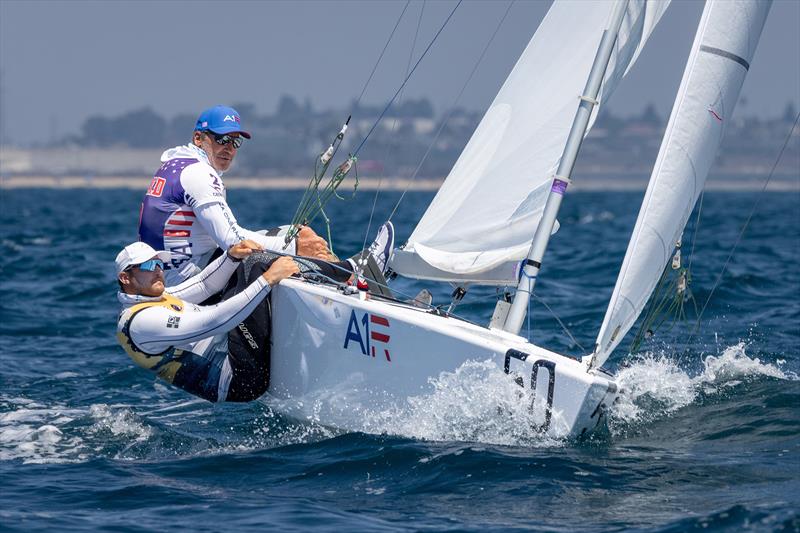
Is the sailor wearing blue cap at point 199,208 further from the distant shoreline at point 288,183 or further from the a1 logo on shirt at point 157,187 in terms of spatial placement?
the distant shoreline at point 288,183

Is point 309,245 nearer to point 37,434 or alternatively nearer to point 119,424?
point 119,424

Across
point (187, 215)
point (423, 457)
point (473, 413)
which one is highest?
point (187, 215)

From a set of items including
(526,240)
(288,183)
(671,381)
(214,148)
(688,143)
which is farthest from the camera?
(288,183)

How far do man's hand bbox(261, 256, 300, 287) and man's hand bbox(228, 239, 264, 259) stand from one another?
133mm

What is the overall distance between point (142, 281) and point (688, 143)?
7.61ft

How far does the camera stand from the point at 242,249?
204 inches

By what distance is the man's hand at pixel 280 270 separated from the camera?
16.5 ft

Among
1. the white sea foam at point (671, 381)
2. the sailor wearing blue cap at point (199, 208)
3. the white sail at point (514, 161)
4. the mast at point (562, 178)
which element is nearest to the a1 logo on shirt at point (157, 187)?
the sailor wearing blue cap at point (199, 208)

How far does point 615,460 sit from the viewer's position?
181 inches

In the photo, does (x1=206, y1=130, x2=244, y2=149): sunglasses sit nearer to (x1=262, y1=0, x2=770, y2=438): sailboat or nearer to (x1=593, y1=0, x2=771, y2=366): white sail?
(x1=262, y1=0, x2=770, y2=438): sailboat

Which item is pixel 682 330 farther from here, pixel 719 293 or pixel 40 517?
pixel 40 517

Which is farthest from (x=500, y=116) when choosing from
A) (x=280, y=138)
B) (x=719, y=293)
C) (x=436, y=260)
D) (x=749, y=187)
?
(x=280, y=138)

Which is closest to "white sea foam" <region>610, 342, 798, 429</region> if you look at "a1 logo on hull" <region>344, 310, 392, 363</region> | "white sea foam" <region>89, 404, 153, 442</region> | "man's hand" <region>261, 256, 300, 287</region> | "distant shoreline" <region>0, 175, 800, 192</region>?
"a1 logo on hull" <region>344, 310, 392, 363</region>

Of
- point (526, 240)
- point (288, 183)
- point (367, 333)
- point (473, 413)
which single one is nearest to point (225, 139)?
point (367, 333)
